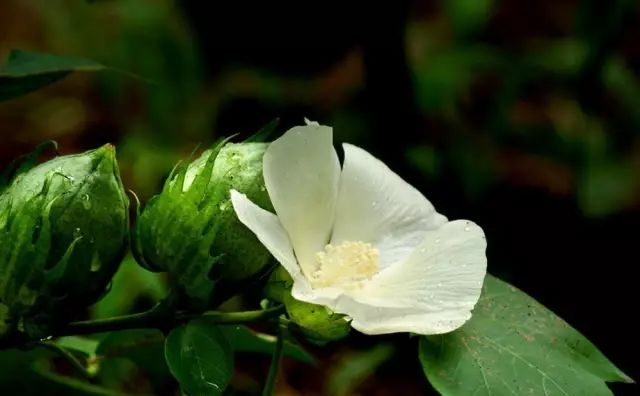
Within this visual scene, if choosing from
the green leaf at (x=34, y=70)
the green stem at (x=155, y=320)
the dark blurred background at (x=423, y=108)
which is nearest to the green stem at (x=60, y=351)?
the green stem at (x=155, y=320)

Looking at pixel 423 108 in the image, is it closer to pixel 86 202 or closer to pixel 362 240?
pixel 362 240

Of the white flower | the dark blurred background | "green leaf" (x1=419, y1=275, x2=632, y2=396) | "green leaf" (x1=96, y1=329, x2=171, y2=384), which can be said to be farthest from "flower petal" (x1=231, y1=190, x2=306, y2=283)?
the dark blurred background

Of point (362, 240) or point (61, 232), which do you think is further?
point (362, 240)

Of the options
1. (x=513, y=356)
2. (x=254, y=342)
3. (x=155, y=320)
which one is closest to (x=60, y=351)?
(x=155, y=320)

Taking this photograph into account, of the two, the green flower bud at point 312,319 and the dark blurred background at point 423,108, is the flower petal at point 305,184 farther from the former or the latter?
the dark blurred background at point 423,108

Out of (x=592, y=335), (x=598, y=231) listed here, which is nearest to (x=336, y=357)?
(x=592, y=335)
